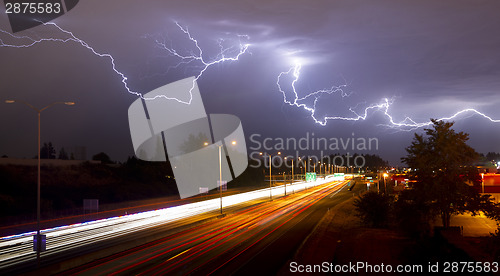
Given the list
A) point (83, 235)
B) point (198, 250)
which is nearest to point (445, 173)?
point (198, 250)

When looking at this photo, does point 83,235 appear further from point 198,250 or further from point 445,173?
point 445,173

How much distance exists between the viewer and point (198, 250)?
21.2 m

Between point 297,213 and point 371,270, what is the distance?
1009 inches

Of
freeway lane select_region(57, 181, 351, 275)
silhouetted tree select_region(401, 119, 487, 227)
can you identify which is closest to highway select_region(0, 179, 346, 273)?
freeway lane select_region(57, 181, 351, 275)

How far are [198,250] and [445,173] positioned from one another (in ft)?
53.0

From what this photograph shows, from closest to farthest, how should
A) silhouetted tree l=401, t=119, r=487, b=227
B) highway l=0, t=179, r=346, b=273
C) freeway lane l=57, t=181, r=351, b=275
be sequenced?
freeway lane l=57, t=181, r=351, b=275
highway l=0, t=179, r=346, b=273
silhouetted tree l=401, t=119, r=487, b=227

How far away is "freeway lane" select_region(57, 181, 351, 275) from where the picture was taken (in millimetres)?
16875

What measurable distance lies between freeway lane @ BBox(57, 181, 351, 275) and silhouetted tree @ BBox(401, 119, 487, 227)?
8.18 m

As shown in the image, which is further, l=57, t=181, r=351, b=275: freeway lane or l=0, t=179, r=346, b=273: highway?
l=0, t=179, r=346, b=273: highway

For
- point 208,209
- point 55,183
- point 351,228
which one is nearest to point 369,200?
point 351,228

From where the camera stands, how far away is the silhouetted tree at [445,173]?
26.0 meters

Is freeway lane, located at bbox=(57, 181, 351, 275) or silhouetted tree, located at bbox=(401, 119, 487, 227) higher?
silhouetted tree, located at bbox=(401, 119, 487, 227)

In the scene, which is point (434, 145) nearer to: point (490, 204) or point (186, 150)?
point (490, 204)

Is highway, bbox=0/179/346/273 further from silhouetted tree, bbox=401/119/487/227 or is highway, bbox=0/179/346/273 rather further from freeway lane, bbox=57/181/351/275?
silhouetted tree, bbox=401/119/487/227
